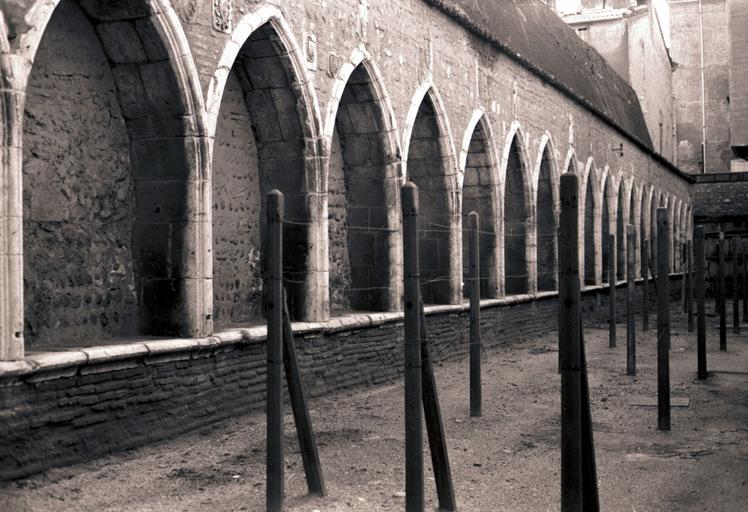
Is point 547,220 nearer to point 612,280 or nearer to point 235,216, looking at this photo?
point 612,280

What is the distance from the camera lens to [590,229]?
2097 cm

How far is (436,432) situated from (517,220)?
11.5 meters

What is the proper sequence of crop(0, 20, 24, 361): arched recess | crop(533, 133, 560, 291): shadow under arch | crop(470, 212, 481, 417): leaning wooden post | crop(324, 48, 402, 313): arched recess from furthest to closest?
1. crop(533, 133, 560, 291): shadow under arch
2. crop(324, 48, 402, 313): arched recess
3. crop(470, 212, 481, 417): leaning wooden post
4. crop(0, 20, 24, 361): arched recess

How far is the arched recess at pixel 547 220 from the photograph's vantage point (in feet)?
56.9

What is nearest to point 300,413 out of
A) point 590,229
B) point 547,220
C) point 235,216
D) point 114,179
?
point 114,179

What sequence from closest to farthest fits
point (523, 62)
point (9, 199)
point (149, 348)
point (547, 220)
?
point (9, 199), point (149, 348), point (523, 62), point (547, 220)

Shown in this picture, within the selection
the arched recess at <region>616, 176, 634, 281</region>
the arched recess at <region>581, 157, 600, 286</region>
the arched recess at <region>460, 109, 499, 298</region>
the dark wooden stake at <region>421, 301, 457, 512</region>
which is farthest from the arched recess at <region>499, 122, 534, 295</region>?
the dark wooden stake at <region>421, 301, 457, 512</region>

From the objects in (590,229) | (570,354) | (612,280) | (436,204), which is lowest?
(570,354)

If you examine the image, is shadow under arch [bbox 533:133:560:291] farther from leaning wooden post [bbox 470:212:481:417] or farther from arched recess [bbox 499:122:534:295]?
leaning wooden post [bbox 470:212:481:417]

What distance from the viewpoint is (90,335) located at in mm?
7246

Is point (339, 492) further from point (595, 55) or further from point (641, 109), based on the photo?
point (641, 109)

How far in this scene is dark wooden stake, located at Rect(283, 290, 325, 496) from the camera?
4.98 metres

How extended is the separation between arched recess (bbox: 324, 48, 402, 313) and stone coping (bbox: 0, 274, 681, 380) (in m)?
0.71

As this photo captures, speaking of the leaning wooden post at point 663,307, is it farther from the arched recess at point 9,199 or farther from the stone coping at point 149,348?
the arched recess at point 9,199
